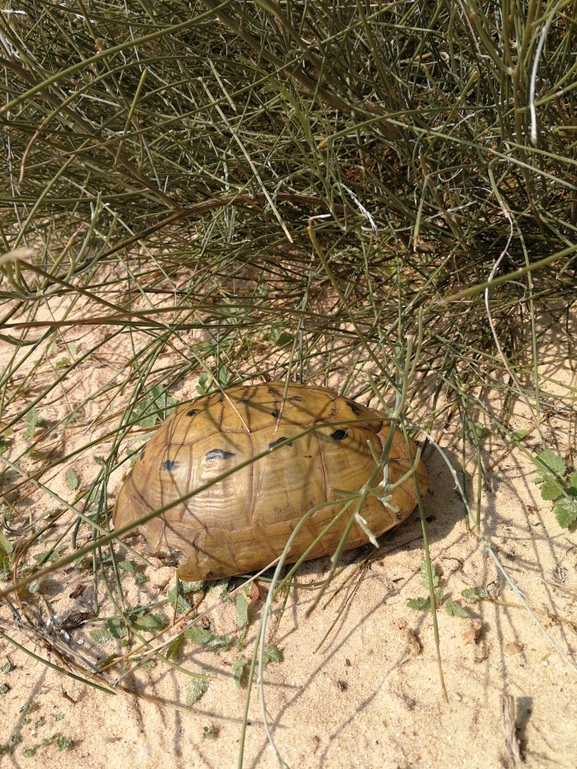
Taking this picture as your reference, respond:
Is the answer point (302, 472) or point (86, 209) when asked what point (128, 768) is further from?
point (86, 209)

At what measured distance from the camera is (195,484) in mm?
1877

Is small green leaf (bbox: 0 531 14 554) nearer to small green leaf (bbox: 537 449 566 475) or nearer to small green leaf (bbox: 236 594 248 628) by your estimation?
small green leaf (bbox: 236 594 248 628)

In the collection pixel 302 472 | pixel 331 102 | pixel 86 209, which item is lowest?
pixel 302 472

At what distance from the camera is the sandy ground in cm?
153

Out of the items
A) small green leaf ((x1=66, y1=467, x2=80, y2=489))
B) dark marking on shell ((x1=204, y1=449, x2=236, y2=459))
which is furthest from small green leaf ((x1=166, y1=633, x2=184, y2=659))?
small green leaf ((x1=66, y1=467, x2=80, y2=489))

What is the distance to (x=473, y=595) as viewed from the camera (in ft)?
5.76

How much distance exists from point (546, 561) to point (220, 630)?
961 mm

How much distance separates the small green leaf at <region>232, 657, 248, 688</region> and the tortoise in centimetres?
25

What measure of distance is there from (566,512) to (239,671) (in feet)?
3.35

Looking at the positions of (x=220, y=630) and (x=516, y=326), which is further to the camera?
(x=516, y=326)

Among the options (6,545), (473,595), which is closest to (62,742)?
(6,545)

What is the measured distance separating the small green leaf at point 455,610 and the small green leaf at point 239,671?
1.91 ft

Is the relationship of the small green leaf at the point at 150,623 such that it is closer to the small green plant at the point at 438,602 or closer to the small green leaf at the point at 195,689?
the small green leaf at the point at 195,689

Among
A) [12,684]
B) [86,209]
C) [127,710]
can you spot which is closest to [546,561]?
[127,710]
